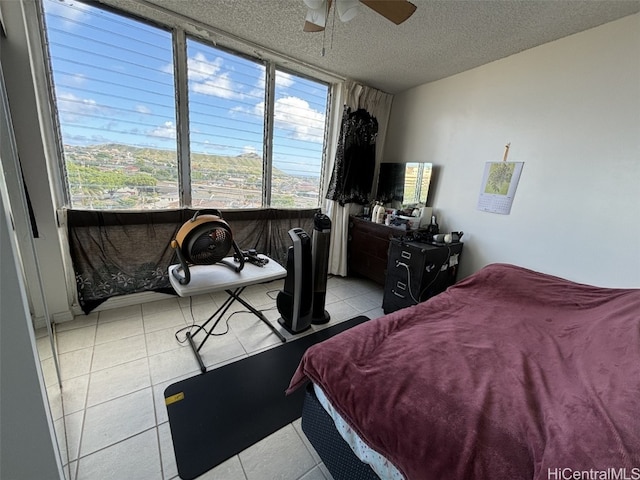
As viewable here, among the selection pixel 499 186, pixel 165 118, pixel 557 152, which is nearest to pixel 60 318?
pixel 165 118

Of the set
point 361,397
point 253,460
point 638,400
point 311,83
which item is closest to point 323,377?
point 361,397

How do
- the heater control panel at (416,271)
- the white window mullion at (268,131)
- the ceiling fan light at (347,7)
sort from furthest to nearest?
the white window mullion at (268,131) → the heater control panel at (416,271) → the ceiling fan light at (347,7)

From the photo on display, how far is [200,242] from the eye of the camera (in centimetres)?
155

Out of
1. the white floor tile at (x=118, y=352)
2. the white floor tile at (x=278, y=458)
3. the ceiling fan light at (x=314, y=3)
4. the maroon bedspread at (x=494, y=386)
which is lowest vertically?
the white floor tile at (x=278, y=458)

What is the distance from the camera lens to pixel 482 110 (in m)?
2.48

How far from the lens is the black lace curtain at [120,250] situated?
2.10 meters

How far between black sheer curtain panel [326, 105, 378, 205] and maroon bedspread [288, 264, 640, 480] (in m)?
A: 1.93

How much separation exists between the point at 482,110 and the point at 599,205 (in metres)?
1.29

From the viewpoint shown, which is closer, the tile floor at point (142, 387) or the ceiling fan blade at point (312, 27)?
the tile floor at point (142, 387)

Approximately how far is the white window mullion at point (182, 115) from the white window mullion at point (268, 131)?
78 centimetres

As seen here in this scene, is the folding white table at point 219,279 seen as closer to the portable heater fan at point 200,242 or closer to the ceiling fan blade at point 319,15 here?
the portable heater fan at point 200,242

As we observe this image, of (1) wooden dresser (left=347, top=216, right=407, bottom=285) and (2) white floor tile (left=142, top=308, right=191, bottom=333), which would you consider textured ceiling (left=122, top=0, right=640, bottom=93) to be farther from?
(2) white floor tile (left=142, top=308, right=191, bottom=333)

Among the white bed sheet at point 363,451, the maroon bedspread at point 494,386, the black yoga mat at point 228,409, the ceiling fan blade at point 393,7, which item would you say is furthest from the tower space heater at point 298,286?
the ceiling fan blade at point 393,7

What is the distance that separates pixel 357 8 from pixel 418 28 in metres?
0.89
